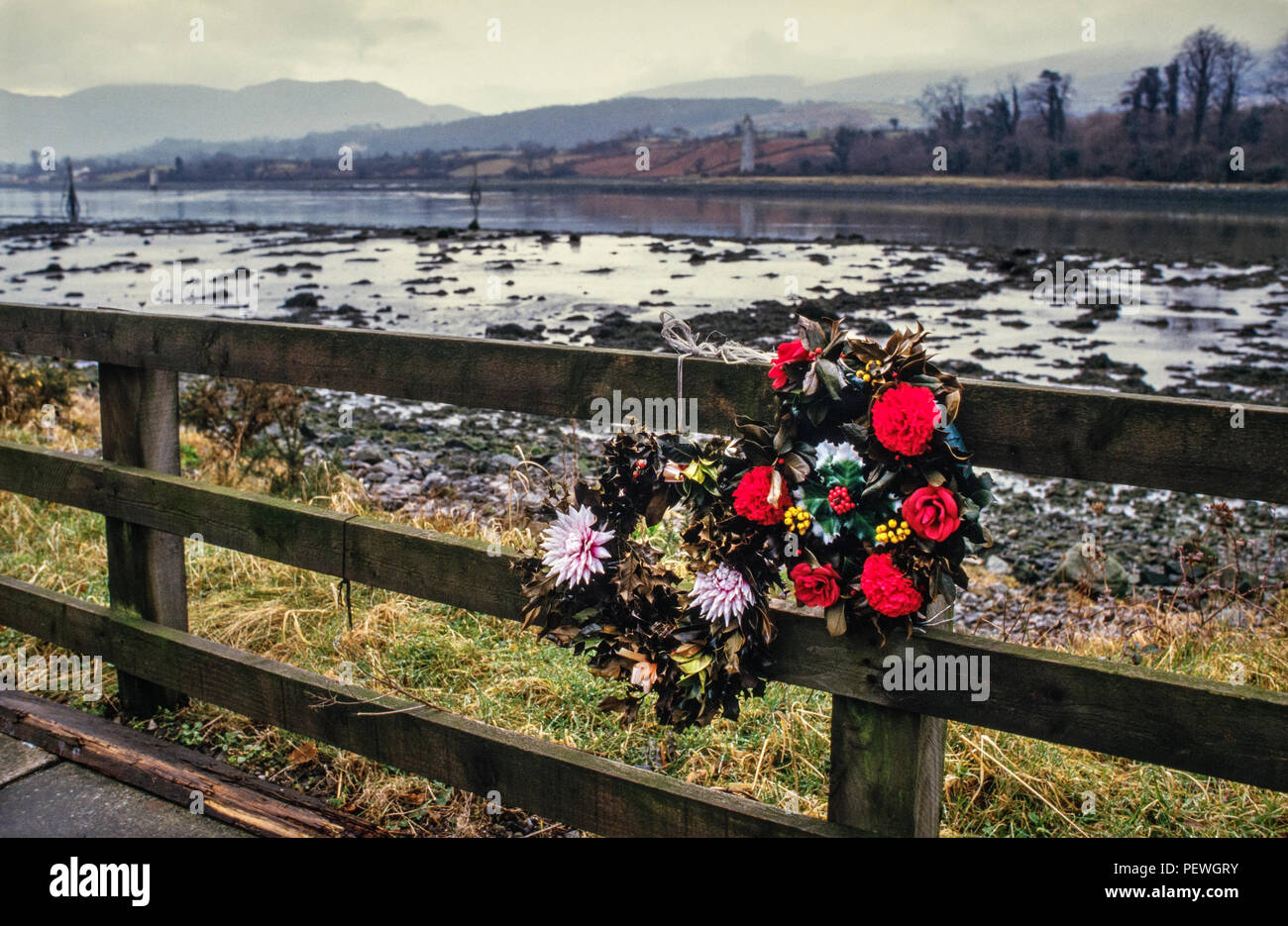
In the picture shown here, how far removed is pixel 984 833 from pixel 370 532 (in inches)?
81.5

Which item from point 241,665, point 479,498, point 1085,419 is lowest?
point 479,498

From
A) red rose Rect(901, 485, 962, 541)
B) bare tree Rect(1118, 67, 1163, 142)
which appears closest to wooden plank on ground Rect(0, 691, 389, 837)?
red rose Rect(901, 485, 962, 541)

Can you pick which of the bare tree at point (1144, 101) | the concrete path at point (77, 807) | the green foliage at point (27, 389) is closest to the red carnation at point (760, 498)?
the concrete path at point (77, 807)

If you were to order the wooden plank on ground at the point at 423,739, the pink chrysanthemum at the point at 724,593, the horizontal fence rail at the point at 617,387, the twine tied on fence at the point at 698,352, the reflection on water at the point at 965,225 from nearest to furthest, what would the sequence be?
1. the horizontal fence rail at the point at 617,387
2. the pink chrysanthemum at the point at 724,593
3. the twine tied on fence at the point at 698,352
4. the wooden plank on ground at the point at 423,739
5. the reflection on water at the point at 965,225

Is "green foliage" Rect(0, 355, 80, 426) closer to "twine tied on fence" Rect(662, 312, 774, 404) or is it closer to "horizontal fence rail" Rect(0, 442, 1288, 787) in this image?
"horizontal fence rail" Rect(0, 442, 1288, 787)

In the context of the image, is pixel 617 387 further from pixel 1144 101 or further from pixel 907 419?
pixel 1144 101

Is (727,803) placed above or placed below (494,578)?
below

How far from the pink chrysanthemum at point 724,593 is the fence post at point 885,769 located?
1.03 ft

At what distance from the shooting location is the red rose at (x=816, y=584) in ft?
7.59

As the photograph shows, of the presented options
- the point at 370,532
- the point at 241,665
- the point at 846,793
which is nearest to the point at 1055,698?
the point at 846,793

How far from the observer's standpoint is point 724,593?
2.40 m

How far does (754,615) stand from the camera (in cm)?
243

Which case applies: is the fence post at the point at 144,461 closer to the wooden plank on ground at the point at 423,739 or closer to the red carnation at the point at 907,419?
the wooden plank on ground at the point at 423,739

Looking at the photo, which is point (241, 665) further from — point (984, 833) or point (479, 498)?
point (479, 498)
